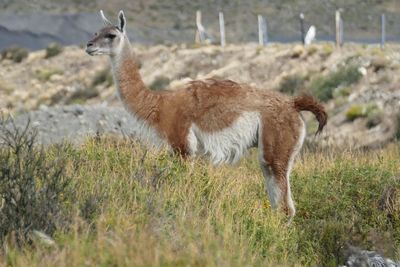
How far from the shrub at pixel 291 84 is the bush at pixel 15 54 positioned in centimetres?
1945

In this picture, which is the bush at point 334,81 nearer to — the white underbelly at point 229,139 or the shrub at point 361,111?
the shrub at point 361,111

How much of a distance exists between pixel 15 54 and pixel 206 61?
46.1ft

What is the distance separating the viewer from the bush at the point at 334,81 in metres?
29.4

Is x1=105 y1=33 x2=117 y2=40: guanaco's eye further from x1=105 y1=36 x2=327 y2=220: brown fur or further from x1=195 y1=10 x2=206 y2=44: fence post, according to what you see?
x1=195 y1=10 x2=206 y2=44: fence post

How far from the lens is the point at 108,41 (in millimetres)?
11242

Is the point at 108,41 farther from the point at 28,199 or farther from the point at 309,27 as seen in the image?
the point at 309,27

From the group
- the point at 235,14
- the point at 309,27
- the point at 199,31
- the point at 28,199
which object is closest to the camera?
the point at 28,199

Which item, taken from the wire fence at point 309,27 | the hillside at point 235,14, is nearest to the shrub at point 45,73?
the hillside at point 235,14

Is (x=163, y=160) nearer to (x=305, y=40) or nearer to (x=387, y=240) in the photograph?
(x=387, y=240)

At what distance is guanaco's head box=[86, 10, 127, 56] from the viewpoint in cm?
1119

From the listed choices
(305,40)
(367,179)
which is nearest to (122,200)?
(367,179)

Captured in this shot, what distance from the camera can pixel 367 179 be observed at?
11461mm

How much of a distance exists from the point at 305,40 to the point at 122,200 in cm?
3061

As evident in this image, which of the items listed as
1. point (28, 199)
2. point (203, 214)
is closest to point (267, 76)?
point (203, 214)
